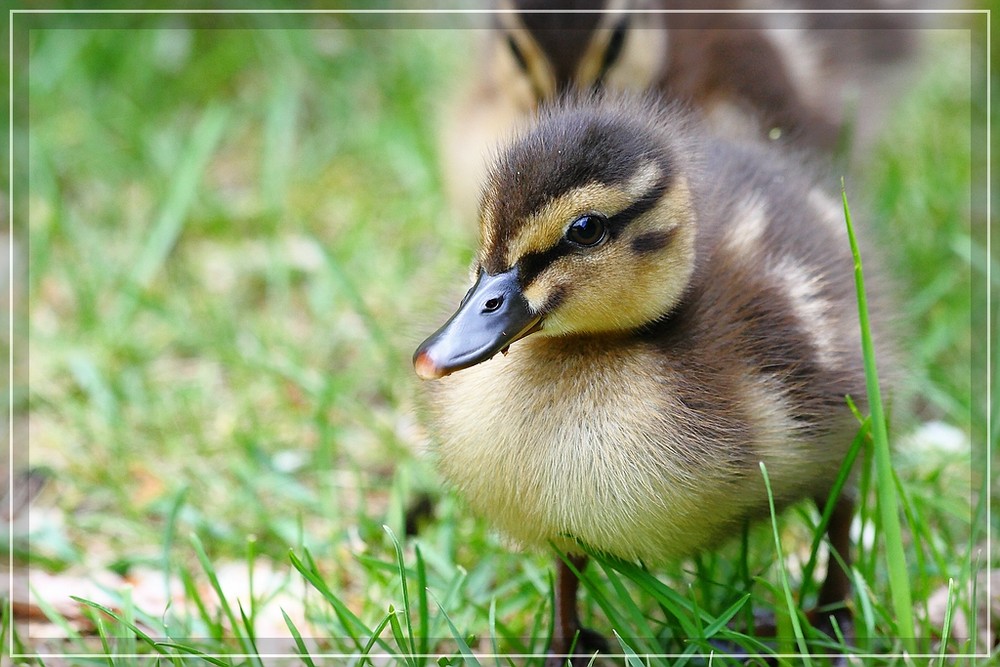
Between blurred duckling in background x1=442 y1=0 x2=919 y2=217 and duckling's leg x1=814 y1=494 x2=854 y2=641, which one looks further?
blurred duckling in background x1=442 y1=0 x2=919 y2=217

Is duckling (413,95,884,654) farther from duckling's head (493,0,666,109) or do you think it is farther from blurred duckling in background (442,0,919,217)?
duckling's head (493,0,666,109)

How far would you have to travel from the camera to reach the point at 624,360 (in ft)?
4.73

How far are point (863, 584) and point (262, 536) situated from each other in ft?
3.42

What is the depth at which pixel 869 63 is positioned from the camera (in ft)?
9.93

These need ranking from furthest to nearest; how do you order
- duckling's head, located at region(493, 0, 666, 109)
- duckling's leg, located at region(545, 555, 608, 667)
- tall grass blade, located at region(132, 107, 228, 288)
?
tall grass blade, located at region(132, 107, 228, 288) → duckling's head, located at region(493, 0, 666, 109) → duckling's leg, located at region(545, 555, 608, 667)

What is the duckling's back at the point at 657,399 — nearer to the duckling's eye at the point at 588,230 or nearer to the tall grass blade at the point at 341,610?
the duckling's eye at the point at 588,230

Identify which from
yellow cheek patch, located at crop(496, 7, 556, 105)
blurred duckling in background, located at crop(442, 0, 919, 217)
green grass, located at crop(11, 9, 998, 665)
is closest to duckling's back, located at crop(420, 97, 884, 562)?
green grass, located at crop(11, 9, 998, 665)

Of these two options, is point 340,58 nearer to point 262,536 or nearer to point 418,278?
point 418,278

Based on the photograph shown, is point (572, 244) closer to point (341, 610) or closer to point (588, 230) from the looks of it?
point (588, 230)

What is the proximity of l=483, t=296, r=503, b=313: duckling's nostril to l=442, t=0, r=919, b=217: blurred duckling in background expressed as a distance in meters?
0.86

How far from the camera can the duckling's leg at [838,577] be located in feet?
5.44

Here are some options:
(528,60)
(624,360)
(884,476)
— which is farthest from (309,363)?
(884,476)

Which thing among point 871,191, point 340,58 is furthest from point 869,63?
point 340,58

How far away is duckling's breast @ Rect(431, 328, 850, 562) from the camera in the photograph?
1388 millimetres
